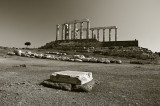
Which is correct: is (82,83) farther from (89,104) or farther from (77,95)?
(89,104)

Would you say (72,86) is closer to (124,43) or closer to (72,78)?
(72,78)

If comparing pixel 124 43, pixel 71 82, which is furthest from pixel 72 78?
pixel 124 43

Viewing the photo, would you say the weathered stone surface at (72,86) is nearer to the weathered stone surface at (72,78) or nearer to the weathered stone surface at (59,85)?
the weathered stone surface at (59,85)

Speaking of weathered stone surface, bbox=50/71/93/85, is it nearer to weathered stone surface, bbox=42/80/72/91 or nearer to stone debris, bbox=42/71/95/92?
stone debris, bbox=42/71/95/92

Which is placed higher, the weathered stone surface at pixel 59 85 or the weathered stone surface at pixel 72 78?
the weathered stone surface at pixel 72 78

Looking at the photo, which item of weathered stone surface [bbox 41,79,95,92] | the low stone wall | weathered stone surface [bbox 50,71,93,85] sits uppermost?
the low stone wall

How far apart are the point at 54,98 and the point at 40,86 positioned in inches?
52.8

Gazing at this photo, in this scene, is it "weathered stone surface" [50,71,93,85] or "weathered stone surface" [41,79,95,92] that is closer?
"weathered stone surface" [41,79,95,92]

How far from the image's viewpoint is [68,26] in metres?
53.9

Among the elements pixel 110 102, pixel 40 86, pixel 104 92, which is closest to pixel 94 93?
pixel 104 92

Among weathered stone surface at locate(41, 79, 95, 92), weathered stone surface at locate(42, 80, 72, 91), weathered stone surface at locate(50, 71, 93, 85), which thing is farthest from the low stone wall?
weathered stone surface at locate(42, 80, 72, 91)

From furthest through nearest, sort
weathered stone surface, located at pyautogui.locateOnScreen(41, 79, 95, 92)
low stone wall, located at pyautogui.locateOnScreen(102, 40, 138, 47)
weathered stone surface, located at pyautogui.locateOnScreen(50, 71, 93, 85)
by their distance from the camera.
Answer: low stone wall, located at pyautogui.locateOnScreen(102, 40, 138, 47) → weathered stone surface, located at pyautogui.locateOnScreen(50, 71, 93, 85) → weathered stone surface, located at pyautogui.locateOnScreen(41, 79, 95, 92)

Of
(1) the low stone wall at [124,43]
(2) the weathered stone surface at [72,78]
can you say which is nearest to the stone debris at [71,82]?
(2) the weathered stone surface at [72,78]

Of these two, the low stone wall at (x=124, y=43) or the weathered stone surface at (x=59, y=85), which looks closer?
the weathered stone surface at (x=59, y=85)
